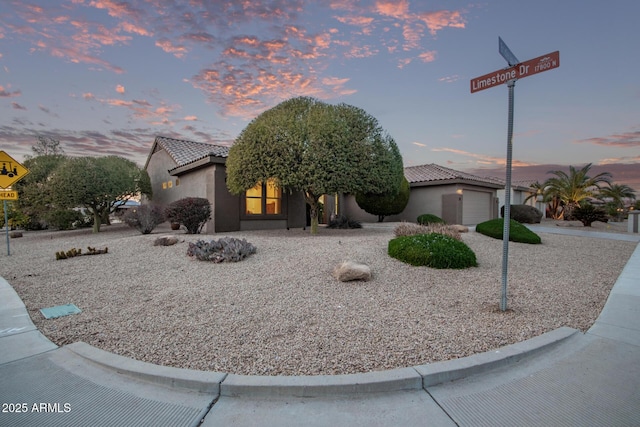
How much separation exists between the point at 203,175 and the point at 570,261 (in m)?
12.7

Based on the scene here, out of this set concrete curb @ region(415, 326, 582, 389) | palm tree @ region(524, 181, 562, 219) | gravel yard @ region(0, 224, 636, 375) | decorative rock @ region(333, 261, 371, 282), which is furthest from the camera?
palm tree @ region(524, 181, 562, 219)

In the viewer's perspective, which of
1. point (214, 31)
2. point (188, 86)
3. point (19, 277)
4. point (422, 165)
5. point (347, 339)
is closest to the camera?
point (347, 339)

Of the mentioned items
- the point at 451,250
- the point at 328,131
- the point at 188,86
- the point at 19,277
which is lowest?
the point at 19,277

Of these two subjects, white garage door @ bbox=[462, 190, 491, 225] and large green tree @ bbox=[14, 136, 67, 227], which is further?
white garage door @ bbox=[462, 190, 491, 225]

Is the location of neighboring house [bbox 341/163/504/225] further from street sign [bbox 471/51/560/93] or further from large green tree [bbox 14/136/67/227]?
large green tree [bbox 14/136/67/227]

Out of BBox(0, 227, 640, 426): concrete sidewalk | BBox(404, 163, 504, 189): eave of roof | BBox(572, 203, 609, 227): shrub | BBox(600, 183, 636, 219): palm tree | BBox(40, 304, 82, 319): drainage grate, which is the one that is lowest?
BBox(40, 304, 82, 319): drainage grate

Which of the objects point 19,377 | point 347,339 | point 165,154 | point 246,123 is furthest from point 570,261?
point 165,154

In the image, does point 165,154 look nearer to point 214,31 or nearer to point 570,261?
point 214,31

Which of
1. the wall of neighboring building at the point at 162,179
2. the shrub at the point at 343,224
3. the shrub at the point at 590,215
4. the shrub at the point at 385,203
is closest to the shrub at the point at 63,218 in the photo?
the wall of neighboring building at the point at 162,179

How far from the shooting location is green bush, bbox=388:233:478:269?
593 cm

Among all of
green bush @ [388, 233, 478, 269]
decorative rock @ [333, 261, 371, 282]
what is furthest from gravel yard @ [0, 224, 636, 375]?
green bush @ [388, 233, 478, 269]

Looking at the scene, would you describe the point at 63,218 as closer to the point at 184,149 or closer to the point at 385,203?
the point at 184,149

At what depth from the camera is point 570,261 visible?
7.19 m

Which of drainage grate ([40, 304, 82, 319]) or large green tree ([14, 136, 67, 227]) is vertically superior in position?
large green tree ([14, 136, 67, 227])
